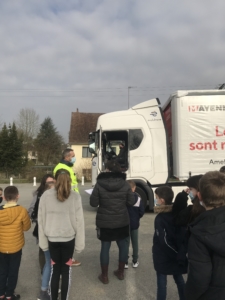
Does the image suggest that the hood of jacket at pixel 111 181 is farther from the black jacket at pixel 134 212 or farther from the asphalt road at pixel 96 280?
the asphalt road at pixel 96 280

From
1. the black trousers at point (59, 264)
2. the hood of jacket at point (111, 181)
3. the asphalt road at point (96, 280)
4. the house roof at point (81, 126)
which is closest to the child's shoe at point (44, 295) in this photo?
the asphalt road at point (96, 280)

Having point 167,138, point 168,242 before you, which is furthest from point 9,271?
point 167,138

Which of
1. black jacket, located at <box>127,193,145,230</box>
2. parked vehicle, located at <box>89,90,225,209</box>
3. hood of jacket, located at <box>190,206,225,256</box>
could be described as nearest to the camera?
hood of jacket, located at <box>190,206,225,256</box>

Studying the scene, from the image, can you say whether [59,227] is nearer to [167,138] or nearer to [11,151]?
[167,138]

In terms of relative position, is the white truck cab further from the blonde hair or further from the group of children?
the blonde hair

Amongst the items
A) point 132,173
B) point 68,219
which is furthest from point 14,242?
point 132,173

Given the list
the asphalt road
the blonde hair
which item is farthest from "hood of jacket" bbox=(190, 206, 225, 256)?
the asphalt road

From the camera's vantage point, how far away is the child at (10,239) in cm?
353

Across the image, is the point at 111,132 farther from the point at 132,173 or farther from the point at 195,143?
the point at 195,143

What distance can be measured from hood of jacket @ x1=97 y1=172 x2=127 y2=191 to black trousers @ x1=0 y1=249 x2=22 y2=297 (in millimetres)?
1451

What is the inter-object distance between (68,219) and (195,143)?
5.97 metres

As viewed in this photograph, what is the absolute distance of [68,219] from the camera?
3.40 m

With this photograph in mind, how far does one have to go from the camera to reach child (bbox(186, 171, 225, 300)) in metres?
1.88

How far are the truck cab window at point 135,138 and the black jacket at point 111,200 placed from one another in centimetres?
468
